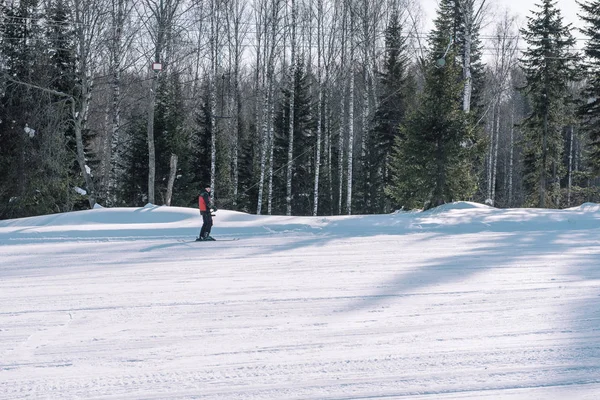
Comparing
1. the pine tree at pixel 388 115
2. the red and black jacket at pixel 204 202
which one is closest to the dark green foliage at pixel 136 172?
the pine tree at pixel 388 115

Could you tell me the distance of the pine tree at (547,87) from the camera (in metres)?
30.5

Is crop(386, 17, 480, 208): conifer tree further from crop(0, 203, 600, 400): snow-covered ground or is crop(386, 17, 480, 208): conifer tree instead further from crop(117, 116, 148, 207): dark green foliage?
crop(117, 116, 148, 207): dark green foliage

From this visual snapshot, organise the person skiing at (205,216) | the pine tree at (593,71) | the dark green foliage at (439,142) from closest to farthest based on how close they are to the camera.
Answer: the person skiing at (205,216), the dark green foliage at (439,142), the pine tree at (593,71)

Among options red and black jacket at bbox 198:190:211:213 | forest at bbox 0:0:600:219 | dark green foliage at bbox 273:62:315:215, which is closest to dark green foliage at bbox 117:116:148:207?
forest at bbox 0:0:600:219

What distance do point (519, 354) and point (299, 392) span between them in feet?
7.80

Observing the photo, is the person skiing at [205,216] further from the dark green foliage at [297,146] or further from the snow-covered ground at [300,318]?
the dark green foliage at [297,146]

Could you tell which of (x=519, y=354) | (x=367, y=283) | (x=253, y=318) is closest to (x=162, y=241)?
(x=367, y=283)

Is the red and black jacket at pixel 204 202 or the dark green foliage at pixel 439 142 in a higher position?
the dark green foliage at pixel 439 142

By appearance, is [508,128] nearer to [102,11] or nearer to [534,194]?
[534,194]

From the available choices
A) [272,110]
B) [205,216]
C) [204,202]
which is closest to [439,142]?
[204,202]

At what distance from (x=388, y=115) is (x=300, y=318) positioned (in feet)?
92.9

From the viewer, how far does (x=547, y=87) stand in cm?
3045

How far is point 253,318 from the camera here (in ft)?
22.4

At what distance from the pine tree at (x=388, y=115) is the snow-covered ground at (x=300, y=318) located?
2033 cm
